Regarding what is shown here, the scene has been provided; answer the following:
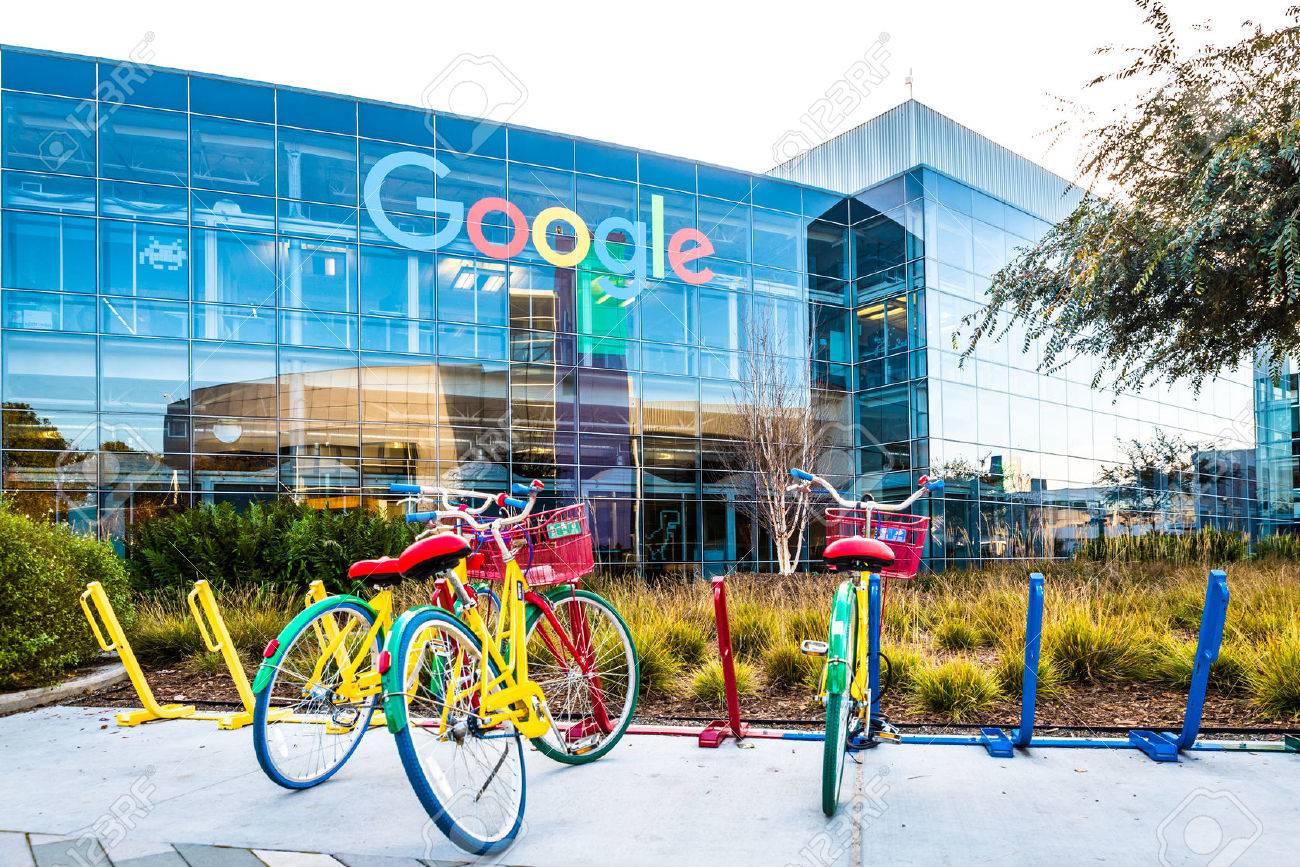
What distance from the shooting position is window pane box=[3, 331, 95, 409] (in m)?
18.4

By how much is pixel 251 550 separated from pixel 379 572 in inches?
294

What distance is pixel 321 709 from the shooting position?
4.11 meters

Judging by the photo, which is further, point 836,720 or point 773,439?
point 773,439

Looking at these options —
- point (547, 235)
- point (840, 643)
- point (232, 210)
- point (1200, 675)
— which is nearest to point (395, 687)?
point (840, 643)

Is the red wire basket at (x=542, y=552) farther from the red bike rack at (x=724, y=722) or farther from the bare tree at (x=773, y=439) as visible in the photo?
the bare tree at (x=773, y=439)

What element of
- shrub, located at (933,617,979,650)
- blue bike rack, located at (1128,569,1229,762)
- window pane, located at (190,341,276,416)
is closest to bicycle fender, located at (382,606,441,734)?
blue bike rack, located at (1128,569,1229,762)

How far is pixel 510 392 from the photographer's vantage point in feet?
73.6

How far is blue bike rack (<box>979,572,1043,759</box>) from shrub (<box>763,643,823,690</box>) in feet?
6.09

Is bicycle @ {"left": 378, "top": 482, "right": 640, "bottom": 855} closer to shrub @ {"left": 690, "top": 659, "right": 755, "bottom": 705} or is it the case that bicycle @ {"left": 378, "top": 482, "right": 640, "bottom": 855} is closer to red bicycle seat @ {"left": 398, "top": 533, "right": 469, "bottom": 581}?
red bicycle seat @ {"left": 398, "top": 533, "right": 469, "bottom": 581}

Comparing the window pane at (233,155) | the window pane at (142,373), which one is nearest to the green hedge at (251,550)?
the window pane at (142,373)

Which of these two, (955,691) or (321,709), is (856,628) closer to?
(955,691)

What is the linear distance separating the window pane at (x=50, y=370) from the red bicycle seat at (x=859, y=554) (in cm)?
1952

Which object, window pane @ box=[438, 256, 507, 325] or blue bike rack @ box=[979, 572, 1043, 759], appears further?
window pane @ box=[438, 256, 507, 325]

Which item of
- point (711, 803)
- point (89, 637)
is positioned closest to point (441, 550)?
point (711, 803)
